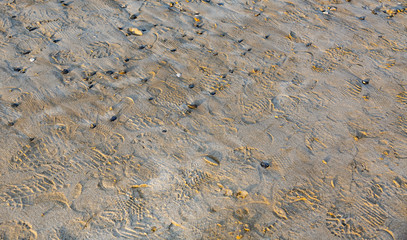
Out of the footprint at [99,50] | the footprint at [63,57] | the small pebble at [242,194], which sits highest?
the footprint at [99,50]

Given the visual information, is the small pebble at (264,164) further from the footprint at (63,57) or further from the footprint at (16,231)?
the footprint at (63,57)

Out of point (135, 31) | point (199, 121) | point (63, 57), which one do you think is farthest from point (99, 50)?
point (199, 121)

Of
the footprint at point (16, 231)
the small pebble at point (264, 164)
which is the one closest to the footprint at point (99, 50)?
the footprint at point (16, 231)

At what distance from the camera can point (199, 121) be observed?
345cm

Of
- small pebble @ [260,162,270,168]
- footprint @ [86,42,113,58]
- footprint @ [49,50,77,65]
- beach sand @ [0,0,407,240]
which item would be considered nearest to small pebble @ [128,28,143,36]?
beach sand @ [0,0,407,240]

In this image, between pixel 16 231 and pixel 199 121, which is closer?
pixel 16 231

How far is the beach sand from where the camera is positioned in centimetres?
273

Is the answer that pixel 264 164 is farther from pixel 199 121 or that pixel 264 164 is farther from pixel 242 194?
pixel 199 121

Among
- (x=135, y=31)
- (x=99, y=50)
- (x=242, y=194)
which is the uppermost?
(x=135, y=31)

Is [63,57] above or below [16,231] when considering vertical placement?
above

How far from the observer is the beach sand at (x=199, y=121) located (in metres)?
2.73

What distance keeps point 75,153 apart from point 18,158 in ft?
1.59

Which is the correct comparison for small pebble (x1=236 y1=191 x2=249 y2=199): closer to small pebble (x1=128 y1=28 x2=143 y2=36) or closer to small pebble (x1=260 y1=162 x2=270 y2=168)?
small pebble (x1=260 y1=162 x2=270 y2=168)

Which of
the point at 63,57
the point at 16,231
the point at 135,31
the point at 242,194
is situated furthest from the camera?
the point at 135,31
